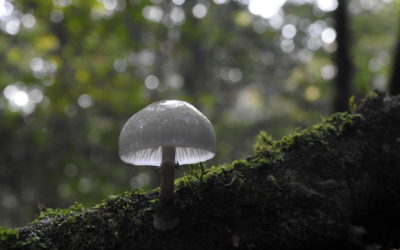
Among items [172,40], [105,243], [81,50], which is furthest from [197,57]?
[105,243]

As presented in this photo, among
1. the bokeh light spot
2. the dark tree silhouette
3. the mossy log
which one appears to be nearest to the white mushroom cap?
the mossy log

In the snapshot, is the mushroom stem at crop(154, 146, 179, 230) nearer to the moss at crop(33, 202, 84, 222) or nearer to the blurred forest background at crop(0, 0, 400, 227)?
the moss at crop(33, 202, 84, 222)

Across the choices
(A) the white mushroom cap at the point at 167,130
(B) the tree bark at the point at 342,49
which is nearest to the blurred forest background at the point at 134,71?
(B) the tree bark at the point at 342,49

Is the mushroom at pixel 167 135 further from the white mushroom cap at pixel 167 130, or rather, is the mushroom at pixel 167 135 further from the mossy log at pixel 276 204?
the mossy log at pixel 276 204

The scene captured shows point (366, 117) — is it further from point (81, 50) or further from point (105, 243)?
point (81, 50)

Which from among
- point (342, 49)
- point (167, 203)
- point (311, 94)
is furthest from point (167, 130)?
point (311, 94)

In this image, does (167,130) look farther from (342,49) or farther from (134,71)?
(134,71)
